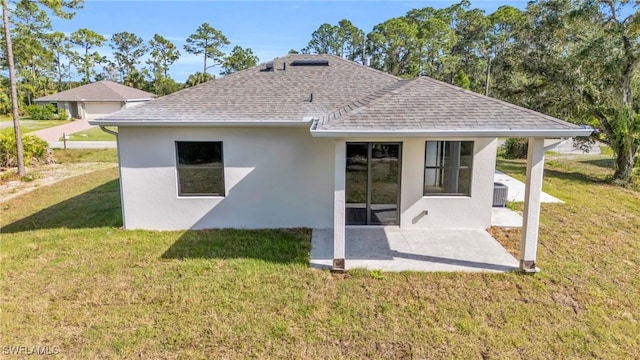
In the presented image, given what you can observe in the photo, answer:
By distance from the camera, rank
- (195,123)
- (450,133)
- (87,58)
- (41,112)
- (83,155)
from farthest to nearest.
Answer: (87,58)
(41,112)
(83,155)
(195,123)
(450,133)

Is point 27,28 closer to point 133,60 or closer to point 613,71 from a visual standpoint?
point 613,71

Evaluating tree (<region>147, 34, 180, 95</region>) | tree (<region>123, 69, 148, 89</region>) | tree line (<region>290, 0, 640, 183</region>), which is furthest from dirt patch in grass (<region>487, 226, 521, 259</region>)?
tree (<region>123, 69, 148, 89</region>)

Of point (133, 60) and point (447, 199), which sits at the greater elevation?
point (133, 60)

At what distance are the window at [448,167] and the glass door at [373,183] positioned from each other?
74 centimetres

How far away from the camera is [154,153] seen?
8688 millimetres

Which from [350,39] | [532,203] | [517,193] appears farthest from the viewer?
[350,39]

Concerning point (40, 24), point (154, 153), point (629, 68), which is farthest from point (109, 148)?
point (629, 68)

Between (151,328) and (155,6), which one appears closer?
(151,328)

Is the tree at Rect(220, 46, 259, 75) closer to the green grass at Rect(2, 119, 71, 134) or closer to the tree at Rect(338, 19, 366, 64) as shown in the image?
the tree at Rect(338, 19, 366, 64)

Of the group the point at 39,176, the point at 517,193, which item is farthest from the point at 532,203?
the point at 39,176

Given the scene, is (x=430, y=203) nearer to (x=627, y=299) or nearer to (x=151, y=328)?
(x=627, y=299)

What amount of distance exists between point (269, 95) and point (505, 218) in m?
7.00

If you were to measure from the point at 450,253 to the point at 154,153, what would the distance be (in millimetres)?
→ 6895

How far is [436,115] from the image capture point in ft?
21.8
